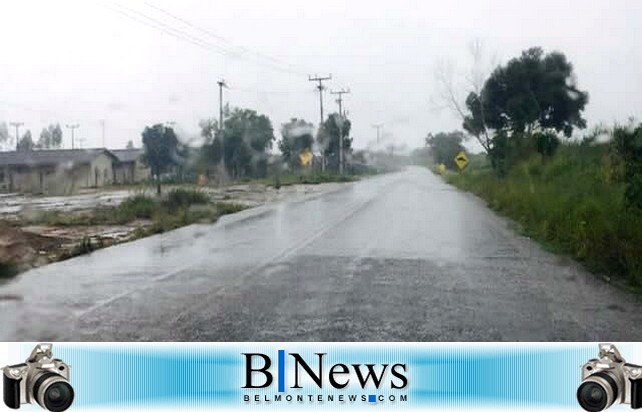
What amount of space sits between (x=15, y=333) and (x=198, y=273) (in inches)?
139

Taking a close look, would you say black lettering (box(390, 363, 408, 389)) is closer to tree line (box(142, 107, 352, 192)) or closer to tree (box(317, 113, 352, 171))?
tree line (box(142, 107, 352, 192))

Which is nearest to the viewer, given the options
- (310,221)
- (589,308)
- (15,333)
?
(15,333)

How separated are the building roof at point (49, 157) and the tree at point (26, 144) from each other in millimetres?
31

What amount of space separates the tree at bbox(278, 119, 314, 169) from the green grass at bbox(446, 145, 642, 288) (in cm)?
1320

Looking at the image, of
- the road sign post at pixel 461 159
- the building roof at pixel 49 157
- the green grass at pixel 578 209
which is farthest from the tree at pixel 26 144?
the road sign post at pixel 461 159

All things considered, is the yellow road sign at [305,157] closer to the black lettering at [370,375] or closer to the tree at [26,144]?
the tree at [26,144]

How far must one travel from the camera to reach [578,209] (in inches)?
473

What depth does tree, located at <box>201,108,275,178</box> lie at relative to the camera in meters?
14.9

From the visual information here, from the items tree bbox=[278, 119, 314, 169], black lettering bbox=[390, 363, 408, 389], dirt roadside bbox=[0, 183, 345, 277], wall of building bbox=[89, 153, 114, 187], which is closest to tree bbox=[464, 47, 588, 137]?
black lettering bbox=[390, 363, 408, 389]

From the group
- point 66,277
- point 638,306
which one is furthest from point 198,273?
point 638,306

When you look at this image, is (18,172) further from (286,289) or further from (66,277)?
(286,289)

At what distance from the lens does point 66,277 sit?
8.67 meters

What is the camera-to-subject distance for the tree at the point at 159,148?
9.23 meters

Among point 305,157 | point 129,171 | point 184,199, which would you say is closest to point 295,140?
point 305,157
